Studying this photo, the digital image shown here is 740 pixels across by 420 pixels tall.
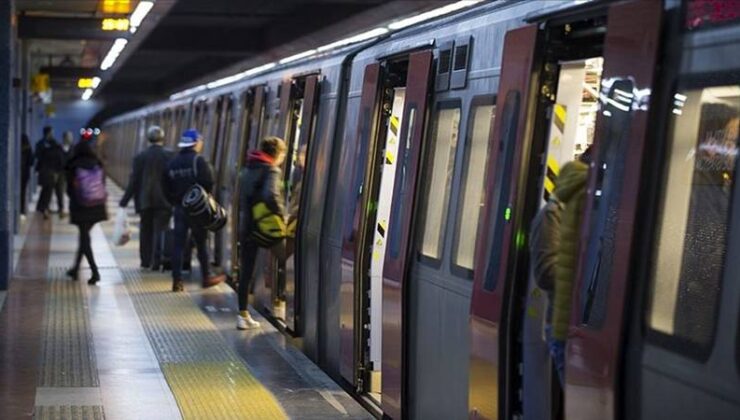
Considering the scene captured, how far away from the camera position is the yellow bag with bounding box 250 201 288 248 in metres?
12.6

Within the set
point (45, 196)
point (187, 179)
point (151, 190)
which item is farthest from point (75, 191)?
point (45, 196)

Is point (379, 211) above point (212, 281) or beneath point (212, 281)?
above

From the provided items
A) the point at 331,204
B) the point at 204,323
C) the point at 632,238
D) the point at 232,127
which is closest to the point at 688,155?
the point at 632,238

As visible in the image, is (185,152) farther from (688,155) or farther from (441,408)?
(688,155)

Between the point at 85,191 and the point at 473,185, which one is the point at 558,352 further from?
the point at 85,191

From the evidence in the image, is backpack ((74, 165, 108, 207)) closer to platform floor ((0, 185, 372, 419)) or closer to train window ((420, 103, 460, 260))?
platform floor ((0, 185, 372, 419))

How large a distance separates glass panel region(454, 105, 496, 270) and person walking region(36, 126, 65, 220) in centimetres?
2171

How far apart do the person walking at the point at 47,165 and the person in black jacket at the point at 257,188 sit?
52.1 feet

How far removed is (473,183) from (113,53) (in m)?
21.1

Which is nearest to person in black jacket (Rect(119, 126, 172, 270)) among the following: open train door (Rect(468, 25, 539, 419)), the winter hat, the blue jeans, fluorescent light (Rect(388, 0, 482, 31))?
the winter hat

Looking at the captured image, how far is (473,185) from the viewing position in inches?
286

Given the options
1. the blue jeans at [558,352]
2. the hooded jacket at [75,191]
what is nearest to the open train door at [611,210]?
the blue jeans at [558,352]

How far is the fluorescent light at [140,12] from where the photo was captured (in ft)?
57.8

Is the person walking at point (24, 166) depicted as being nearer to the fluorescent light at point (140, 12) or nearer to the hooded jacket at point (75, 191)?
the fluorescent light at point (140, 12)
